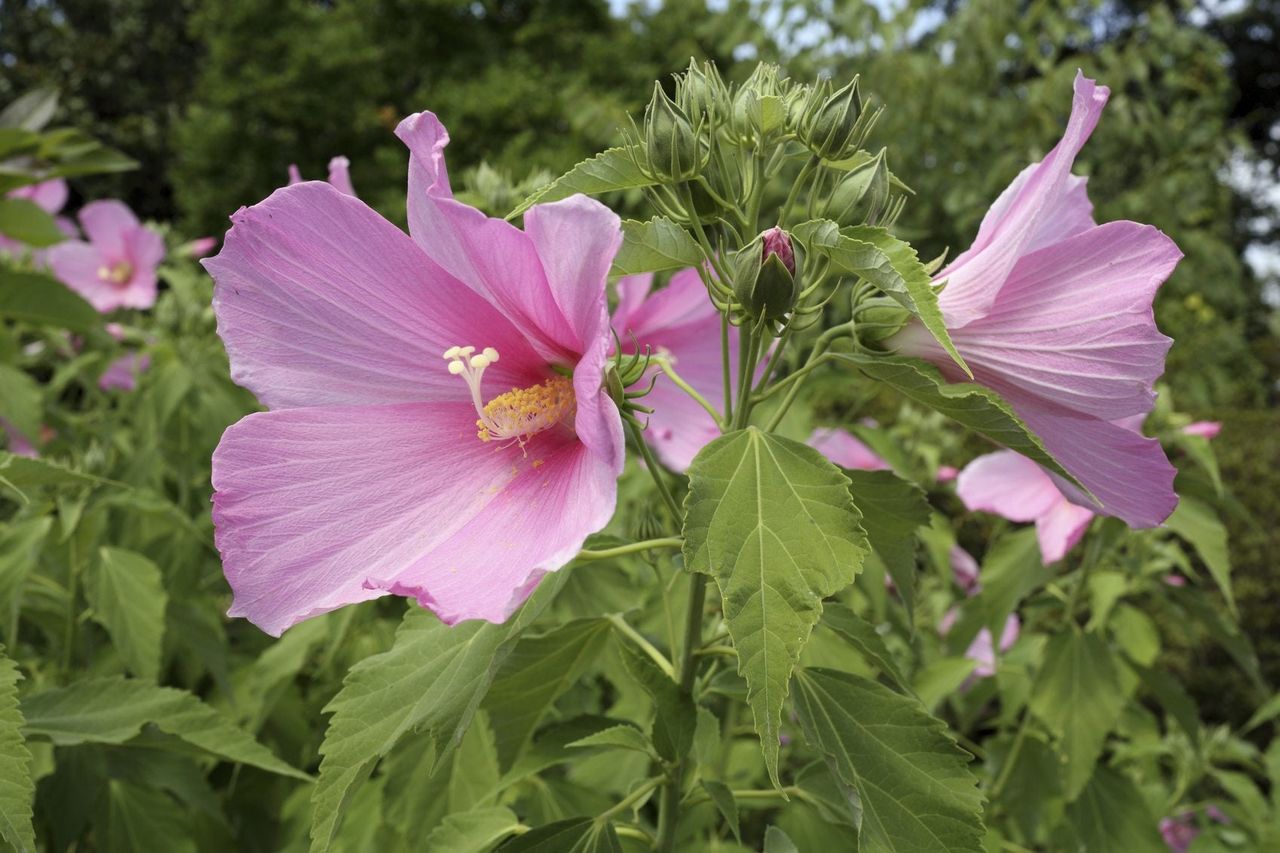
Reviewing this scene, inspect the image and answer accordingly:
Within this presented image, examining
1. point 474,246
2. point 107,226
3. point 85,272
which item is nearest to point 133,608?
point 474,246

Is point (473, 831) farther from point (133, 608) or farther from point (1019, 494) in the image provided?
point (1019, 494)

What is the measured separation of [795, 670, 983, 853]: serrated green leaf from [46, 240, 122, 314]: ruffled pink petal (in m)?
2.96

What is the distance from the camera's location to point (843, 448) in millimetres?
2238

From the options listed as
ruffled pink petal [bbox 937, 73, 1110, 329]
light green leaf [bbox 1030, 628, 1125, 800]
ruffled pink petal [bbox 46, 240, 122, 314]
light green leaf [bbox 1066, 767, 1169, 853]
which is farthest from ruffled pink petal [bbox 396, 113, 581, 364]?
ruffled pink petal [bbox 46, 240, 122, 314]

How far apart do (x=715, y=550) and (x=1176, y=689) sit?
54.4 inches

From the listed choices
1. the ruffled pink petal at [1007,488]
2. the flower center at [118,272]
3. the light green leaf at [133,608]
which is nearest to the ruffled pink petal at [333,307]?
the light green leaf at [133,608]

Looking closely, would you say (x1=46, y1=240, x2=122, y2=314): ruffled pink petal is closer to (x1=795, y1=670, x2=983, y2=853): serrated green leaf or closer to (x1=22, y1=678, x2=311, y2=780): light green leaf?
(x1=22, y1=678, x2=311, y2=780): light green leaf

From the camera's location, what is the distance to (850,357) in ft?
3.02

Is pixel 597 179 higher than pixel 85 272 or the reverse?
higher

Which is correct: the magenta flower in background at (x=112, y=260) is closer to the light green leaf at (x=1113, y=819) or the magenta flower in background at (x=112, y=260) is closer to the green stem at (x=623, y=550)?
the green stem at (x=623, y=550)

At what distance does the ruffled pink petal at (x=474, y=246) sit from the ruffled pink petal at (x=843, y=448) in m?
0.99

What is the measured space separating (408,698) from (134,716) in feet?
1.49

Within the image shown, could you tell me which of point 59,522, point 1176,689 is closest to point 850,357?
point 1176,689

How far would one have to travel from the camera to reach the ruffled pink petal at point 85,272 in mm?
3287
